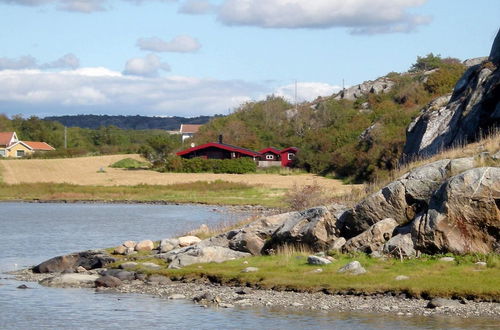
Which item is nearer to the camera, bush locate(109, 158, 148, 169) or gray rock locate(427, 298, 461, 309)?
gray rock locate(427, 298, 461, 309)

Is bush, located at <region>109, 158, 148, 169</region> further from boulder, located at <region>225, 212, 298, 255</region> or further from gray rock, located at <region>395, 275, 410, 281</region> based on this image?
gray rock, located at <region>395, 275, 410, 281</region>

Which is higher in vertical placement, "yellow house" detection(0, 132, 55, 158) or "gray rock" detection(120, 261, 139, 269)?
"yellow house" detection(0, 132, 55, 158)

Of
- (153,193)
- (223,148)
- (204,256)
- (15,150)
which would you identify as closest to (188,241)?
(204,256)

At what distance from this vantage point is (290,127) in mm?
131000

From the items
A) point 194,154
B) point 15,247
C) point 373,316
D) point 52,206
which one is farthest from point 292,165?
point 373,316

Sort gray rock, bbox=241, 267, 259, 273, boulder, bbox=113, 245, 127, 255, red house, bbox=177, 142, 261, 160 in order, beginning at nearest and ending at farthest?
gray rock, bbox=241, 267, 259, 273 → boulder, bbox=113, 245, 127, 255 → red house, bbox=177, 142, 261, 160

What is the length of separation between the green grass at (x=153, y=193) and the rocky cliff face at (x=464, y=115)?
32.0 m

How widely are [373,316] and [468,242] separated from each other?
225 inches

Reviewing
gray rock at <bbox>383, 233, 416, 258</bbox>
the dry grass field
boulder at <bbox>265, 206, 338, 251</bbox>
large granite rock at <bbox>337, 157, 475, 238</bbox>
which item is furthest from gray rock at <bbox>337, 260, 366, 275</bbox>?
the dry grass field

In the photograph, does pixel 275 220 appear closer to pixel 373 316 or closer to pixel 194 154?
pixel 373 316

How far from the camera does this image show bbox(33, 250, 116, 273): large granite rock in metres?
34.9

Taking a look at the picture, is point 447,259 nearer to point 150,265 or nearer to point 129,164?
point 150,265

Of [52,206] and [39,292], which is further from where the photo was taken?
[52,206]

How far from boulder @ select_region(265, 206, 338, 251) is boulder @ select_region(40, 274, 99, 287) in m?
6.87
